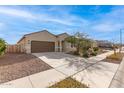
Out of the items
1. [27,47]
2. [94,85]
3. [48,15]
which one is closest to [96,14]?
[48,15]

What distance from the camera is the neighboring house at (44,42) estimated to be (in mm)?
16734

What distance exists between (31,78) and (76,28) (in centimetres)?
1227

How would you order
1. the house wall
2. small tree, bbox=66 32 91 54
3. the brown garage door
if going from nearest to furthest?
1. the house wall
2. the brown garage door
3. small tree, bbox=66 32 91 54

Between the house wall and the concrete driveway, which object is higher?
the house wall

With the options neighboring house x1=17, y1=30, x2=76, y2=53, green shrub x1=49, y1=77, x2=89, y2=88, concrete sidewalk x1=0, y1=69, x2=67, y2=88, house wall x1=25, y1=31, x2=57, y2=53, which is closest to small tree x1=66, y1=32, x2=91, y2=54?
neighboring house x1=17, y1=30, x2=76, y2=53

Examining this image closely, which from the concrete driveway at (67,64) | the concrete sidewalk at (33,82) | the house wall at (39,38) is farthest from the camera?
the house wall at (39,38)

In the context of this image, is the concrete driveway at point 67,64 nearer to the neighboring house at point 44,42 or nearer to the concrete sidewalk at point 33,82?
the concrete sidewalk at point 33,82

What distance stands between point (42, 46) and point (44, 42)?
0.68 metres

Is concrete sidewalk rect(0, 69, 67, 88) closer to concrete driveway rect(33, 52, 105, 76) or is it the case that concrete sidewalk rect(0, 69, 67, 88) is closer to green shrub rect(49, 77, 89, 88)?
green shrub rect(49, 77, 89, 88)

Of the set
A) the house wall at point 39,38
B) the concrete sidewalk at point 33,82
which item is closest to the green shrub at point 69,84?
the concrete sidewalk at point 33,82

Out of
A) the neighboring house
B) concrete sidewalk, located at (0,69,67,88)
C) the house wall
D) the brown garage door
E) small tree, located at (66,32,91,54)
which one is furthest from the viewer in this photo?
small tree, located at (66,32,91,54)

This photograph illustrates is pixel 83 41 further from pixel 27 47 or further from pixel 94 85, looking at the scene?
pixel 94 85

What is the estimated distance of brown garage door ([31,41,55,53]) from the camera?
55.9 ft

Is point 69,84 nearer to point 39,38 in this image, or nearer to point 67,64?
point 67,64
